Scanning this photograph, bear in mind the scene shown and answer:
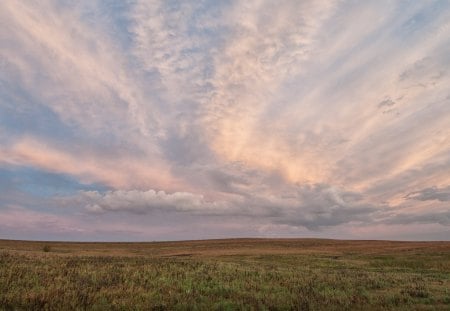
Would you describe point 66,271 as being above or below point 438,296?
above

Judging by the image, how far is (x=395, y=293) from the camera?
17750 mm

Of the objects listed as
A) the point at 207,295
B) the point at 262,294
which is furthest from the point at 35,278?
the point at 262,294

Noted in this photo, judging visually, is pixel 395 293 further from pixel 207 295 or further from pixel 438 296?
pixel 207 295

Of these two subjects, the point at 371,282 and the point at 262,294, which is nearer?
the point at 262,294

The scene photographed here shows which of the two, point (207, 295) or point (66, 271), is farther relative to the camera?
point (66, 271)

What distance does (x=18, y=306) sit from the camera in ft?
40.5

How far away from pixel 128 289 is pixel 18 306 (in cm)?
483

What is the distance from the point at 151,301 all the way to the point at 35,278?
6913mm

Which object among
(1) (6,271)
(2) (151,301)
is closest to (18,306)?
(2) (151,301)

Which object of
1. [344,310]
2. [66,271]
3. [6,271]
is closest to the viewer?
[344,310]

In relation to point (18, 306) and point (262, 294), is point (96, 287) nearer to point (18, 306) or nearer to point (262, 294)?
point (18, 306)

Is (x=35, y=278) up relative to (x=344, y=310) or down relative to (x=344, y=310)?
up

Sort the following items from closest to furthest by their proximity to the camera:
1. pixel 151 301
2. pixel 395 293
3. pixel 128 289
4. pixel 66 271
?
pixel 151 301, pixel 128 289, pixel 395 293, pixel 66 271

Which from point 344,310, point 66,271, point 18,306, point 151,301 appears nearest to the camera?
point 18,306
